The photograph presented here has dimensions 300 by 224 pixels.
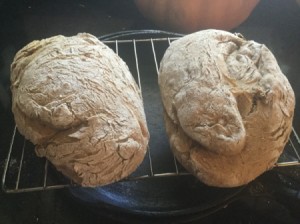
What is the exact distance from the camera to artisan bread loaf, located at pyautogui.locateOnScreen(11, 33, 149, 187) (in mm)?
822

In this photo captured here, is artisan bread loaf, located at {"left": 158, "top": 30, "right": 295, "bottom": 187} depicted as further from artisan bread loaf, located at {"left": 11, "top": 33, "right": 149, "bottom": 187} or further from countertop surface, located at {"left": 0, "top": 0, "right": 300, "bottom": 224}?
countertop surface, located at {"left": 0, "top": 0, "right": 300, "bottom": 224}

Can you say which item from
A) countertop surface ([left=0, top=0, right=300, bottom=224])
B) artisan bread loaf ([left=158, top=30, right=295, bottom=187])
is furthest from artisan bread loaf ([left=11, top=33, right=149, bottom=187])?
countertop surface ([left=0, top=0, right=300, bottom=224])

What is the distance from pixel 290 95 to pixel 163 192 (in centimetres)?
50

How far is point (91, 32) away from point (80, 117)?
A: 3.21 ft

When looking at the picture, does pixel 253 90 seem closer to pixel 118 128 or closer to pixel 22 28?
pixel 118 128

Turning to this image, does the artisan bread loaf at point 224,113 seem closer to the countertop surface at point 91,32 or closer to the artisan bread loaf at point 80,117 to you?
the artisan bread loaf at point 80,117

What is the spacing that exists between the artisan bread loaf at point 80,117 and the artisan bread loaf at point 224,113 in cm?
12

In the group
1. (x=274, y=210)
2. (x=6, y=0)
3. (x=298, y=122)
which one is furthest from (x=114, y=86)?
(x=6, y=0)

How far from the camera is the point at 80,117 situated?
83cm

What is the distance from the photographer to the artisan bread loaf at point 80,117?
2.70 ft

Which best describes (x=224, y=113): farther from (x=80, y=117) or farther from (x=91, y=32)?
(x=91, y=32)

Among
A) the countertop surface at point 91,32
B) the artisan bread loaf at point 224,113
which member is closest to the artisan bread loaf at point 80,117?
the artisan bread loaf at point 224,113

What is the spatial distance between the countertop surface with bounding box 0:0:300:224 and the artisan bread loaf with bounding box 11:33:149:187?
0.32m

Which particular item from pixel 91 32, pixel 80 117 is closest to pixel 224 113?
pixel 80 117
